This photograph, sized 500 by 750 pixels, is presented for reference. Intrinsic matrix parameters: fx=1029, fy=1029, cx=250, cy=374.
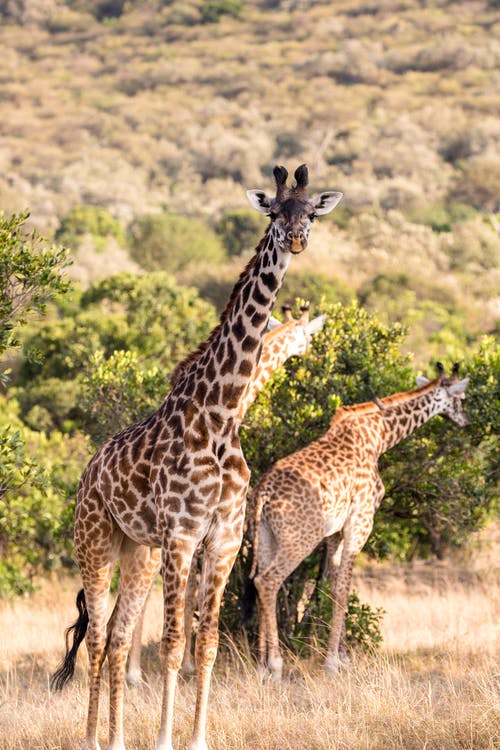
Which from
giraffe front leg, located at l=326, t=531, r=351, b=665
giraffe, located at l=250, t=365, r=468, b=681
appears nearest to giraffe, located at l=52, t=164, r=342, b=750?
giraffe, located at l=250, t=365, r=468, b=681

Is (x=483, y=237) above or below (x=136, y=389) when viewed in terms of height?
above

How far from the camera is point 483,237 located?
3997 centimetres

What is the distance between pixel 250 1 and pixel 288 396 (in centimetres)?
7534

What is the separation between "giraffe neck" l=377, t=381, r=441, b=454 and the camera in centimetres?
1001

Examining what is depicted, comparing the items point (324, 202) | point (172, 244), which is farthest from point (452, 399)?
point (172, 244)

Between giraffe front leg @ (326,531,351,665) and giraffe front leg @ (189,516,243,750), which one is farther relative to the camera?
→ giraffe front leg @ (326,531,351,665)

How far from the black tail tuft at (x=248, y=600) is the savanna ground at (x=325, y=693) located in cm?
30

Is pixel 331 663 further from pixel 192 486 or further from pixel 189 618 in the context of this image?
pixel 192 486

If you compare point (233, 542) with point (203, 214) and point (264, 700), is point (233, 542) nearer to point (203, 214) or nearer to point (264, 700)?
point (264, 700)

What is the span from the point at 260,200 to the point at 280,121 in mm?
58240

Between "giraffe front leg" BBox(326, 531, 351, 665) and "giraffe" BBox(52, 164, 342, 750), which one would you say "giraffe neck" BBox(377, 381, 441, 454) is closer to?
"giraffe front leg" BBox(326, 531, 351, 665)

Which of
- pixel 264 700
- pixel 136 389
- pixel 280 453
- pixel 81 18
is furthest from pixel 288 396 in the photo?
pixel 81 18

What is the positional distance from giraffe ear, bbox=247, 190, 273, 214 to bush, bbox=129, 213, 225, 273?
2876cm

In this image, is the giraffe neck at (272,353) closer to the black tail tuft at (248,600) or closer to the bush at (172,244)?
the black tail tuft at (248,600)
